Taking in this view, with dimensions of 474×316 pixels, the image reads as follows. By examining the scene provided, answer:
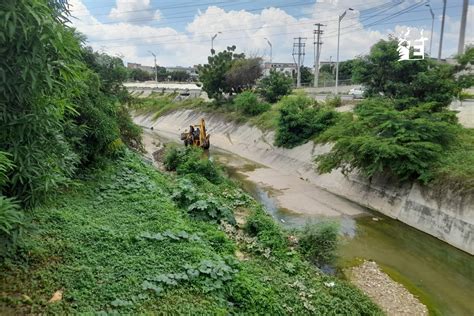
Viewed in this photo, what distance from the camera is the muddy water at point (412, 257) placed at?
9320 mm

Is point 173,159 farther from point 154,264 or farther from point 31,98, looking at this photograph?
point 31,98

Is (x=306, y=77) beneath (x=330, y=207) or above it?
above

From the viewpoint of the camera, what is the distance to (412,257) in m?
11.7

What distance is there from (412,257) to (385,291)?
316 centimetres

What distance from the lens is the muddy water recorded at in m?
9.32

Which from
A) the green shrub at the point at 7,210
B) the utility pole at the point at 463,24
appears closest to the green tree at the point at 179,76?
the utility pole at the point at 463,24

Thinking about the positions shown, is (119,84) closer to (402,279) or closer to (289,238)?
(289,238)

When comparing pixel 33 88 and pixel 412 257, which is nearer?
pixel 33 88

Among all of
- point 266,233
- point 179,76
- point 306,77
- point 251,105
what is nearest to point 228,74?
point 251,105

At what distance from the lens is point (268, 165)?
25000 millimetres

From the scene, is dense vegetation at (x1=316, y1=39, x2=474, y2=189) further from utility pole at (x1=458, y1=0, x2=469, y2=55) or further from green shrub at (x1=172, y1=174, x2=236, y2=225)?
utility pole at (x1=458, y1=0, x2=469, y2=55)

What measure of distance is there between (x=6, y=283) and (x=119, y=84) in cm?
1448

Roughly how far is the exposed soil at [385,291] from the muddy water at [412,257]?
28 centimetres

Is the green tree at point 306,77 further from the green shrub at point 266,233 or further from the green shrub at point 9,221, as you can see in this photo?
the green shrub at point 9,221
